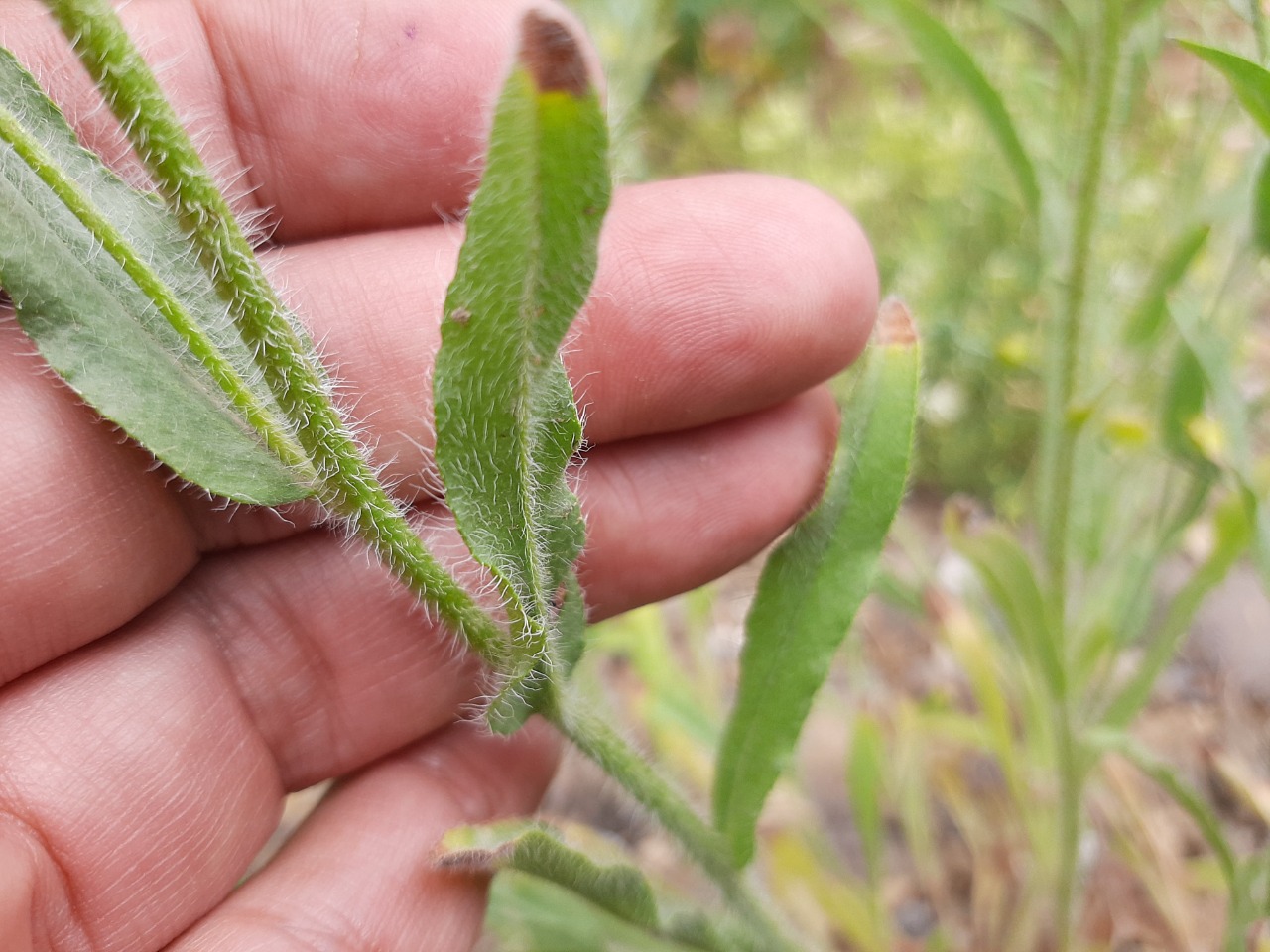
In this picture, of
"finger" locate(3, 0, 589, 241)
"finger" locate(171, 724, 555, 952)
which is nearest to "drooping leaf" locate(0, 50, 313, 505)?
"finger" locate(3, 0, 589, 241)

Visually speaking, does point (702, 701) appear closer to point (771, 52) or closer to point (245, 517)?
point (245, 517)

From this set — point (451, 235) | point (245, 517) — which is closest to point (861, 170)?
point (451, 235)

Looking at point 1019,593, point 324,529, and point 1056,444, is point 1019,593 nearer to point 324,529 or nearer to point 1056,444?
point 1056,444

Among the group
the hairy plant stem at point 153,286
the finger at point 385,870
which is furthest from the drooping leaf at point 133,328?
the finger at point 385,870

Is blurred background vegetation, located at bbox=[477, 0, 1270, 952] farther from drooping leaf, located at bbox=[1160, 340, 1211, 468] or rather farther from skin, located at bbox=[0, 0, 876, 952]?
skin, located at bbox=[0, 0, 876, 952]

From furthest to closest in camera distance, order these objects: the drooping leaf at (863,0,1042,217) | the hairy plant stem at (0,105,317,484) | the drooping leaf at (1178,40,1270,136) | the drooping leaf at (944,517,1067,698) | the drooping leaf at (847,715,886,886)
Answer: the drooping leaf at (847,715,886,886)
the drooping leaf at (944,517,1067,698)
the drooping leaf at (863,0,1042,217)
the drooping leaf at (1178,40,1270,136)
the hairy plant stem at (0,105,317,484)

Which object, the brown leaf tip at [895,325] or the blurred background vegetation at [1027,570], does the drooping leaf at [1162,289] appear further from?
the brown leaf tip at [895,325]
